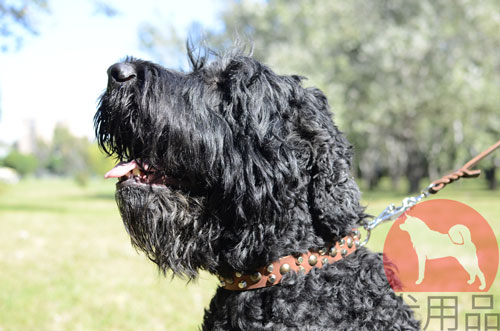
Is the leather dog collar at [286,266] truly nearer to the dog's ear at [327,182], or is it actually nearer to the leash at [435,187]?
the dog's ear at [327,182]

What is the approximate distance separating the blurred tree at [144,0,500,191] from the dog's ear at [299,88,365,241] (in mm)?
19565

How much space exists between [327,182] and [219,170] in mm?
526

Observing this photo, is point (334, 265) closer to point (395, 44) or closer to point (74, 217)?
point (74, 217)

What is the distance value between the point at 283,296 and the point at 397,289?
2.23 ft

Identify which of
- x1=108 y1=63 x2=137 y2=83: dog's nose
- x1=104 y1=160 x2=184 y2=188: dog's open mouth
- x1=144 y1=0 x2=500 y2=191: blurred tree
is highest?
x1=144 y1=0 x2=500 y2=191: blurred tree

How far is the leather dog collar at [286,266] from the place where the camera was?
213 cm

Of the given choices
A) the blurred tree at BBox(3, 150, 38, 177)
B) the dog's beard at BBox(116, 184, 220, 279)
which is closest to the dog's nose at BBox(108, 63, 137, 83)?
the dog's beard at BBox(116, 184, 220, 279)

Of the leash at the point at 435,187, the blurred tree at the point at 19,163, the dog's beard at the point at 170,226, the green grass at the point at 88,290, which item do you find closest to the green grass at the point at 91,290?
the green grass at the point at 88,290

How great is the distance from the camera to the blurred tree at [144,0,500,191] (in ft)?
74.1

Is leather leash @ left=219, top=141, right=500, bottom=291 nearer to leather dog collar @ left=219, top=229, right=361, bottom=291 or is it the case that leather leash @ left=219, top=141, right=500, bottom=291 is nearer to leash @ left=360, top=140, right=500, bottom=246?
leather dog collar @ left=219, top=229, right=361, bottom=291

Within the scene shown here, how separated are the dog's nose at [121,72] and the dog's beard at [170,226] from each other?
51 cm

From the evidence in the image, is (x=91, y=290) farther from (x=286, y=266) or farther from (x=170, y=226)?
(x=286, y=266)

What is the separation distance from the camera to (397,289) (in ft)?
7.84

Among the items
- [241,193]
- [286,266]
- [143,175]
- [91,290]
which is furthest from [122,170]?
[91,290]
